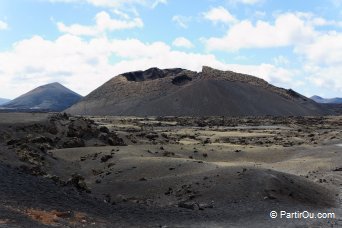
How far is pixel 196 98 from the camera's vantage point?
415 ft

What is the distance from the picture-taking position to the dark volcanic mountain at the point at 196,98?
122m

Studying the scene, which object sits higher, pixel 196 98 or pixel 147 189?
pixel 196 98

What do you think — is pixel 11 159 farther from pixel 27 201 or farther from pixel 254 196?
pixel 254 196

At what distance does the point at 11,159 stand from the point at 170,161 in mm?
7092

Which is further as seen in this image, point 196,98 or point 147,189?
point 196,98

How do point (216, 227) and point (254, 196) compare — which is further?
point (254, 196)

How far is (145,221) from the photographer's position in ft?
42.4

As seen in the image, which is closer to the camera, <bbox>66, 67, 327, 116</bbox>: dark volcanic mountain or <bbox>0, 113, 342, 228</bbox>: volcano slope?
<bbox>0, 113, 342, 228</bbox>: volcano slope

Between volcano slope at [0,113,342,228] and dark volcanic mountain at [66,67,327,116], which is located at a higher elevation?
dark volcanic mountain at [66,67,327,116]

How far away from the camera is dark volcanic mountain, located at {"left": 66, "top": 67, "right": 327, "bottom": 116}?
122 meters

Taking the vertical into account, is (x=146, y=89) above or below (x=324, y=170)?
above

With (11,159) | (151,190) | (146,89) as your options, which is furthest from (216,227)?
(146,89)

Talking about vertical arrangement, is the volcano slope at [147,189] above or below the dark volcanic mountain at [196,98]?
below

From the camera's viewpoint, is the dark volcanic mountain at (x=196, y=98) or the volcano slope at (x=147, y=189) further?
the dark volcanic mountain at (x=196, y=98)
